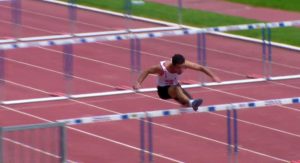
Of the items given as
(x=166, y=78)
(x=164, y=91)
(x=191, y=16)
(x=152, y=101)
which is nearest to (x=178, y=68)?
(x=166, y=78)

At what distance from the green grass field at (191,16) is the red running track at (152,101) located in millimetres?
1042

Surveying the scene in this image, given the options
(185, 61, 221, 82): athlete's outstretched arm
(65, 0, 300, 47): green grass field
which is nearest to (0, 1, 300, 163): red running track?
(65, 0, 300, 47): green grass field

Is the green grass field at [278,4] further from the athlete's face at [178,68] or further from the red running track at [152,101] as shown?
the athlete's face at [178,68]

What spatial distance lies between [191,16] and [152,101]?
9119 millimetres

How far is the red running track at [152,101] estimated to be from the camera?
63.3 feet

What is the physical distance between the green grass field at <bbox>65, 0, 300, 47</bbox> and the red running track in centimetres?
104

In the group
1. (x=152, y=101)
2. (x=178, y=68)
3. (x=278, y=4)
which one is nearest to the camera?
(x=178, y=68)

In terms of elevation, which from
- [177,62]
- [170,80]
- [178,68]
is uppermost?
[177,62]

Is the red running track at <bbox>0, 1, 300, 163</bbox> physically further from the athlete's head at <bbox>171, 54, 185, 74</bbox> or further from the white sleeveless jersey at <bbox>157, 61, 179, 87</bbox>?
the athlete's head at <bbox>171, 54, 185, 74</bbox>

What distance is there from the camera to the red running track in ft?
63.3

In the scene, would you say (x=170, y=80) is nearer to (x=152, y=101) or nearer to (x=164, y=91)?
(x=164, y=91)

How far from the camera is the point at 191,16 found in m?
31.8

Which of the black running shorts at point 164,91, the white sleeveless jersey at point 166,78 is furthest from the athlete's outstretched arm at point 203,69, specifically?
the black running shorts at point 164,91

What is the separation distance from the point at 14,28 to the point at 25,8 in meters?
2.89
